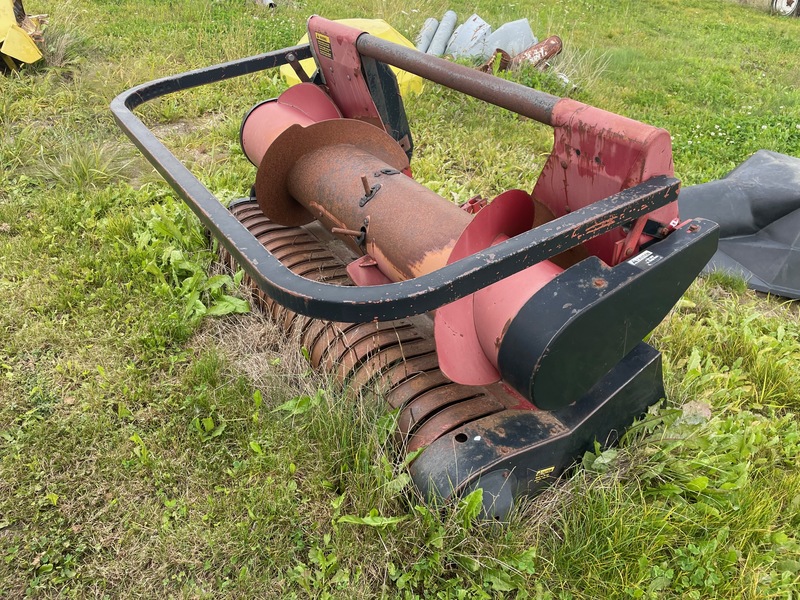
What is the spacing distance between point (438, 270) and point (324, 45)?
1.93 metres

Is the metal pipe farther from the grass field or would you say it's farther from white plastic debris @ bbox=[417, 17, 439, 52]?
white plastic debris @ bbox=[417, 17, 439, 52]

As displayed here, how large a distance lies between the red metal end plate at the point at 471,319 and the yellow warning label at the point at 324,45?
4.59 ft

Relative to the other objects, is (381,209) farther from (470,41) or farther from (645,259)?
(470,41)

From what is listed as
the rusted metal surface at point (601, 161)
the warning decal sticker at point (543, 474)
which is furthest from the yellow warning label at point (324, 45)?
the warning decal sticker at point (543, 474)

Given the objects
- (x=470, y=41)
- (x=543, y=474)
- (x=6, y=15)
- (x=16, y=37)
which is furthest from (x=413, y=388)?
(x=470, y=41)

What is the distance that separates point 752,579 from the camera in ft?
6.29

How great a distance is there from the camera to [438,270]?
1352 millimetres

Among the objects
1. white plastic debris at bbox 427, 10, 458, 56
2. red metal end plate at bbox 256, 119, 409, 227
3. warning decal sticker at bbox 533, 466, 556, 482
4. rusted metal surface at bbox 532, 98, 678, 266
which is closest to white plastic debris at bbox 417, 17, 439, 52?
white plastic debris at bbox 427, 10, 458, 56

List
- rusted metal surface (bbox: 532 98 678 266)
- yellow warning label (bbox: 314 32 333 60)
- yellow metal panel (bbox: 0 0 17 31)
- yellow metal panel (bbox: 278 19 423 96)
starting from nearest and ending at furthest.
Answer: rusted metal surface (bbox: 532 98 678 266)
yellow warning label (bbox: 314 32 333 60)
yellow metal panel (bbox: 0 0 17 31)
yellow metal panel (bbox: 278 19 423 96)

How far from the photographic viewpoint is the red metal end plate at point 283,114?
113 inches

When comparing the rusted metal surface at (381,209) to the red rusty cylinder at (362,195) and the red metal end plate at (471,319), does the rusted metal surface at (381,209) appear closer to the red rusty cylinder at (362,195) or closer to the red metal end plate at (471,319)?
the red rusty cylinder at (362,195)

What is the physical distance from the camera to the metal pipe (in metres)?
1.94

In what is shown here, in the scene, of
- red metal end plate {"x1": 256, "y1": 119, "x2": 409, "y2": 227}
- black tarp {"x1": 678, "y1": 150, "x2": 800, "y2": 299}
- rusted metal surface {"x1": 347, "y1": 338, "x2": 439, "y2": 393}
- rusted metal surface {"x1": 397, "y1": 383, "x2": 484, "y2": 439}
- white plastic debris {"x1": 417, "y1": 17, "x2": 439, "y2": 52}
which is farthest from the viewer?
white plastic debris {"x1": 417, "y1": 17, "x2": 439, "y2": 52}

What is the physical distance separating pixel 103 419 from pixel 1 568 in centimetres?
61
